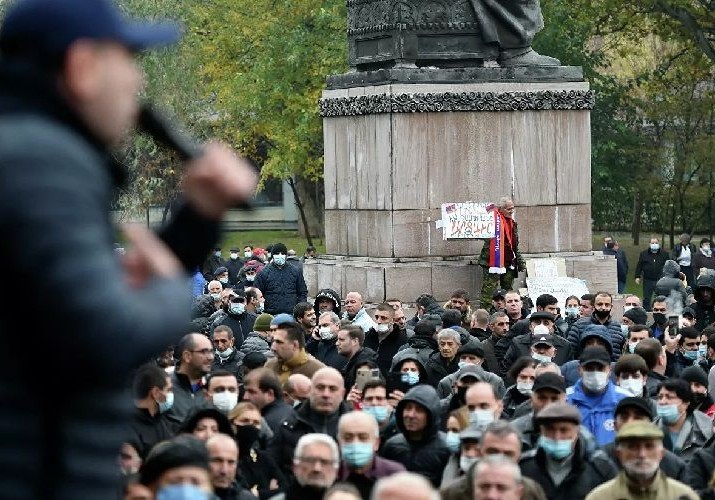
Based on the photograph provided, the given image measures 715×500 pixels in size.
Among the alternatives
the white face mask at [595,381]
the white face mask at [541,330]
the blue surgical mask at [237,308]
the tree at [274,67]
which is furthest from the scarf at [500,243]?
the tree at [274,67]

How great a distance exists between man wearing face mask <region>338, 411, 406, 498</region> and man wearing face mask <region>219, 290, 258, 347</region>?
1196 cm

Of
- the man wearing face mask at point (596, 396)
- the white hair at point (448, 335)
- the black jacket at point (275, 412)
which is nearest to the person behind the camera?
the black jacket at point (275, 412)

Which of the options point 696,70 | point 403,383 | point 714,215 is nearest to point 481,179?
point 403,383

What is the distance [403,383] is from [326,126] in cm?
1251

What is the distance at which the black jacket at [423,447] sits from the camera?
12.0 meters

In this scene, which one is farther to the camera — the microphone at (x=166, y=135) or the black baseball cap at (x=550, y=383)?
the black baseball cap at (x=550, y=383)

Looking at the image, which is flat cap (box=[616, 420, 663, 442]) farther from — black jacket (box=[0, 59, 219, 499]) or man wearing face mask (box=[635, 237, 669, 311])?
man wearing face mask (box=[635, 237, 669, 311])

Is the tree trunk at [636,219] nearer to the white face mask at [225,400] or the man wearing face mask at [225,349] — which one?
the man wearing face mask at [225,349]

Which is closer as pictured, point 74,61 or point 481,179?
point 74,61

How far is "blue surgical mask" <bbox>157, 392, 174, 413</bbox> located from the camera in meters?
12.7

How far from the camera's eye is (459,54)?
85.8 feet

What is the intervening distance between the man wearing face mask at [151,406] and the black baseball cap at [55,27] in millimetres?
8508

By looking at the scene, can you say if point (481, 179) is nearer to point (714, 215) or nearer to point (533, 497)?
point (533, 497)

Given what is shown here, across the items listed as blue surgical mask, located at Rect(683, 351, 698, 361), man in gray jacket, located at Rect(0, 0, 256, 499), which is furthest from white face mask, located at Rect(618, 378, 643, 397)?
man in gray jacket, located at Rect(0, 0, 256, 499)
